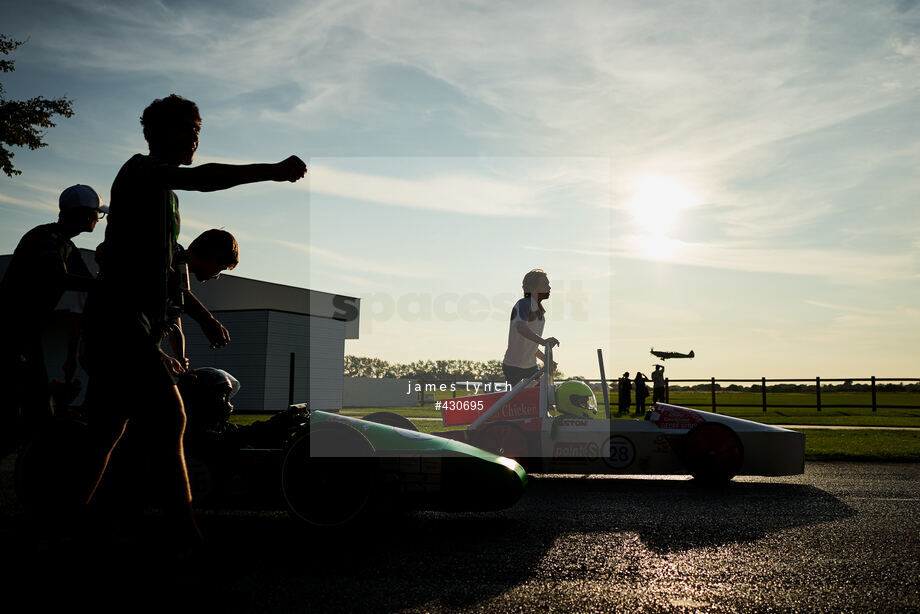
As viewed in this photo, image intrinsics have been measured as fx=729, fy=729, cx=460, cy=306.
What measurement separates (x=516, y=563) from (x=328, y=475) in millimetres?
1359

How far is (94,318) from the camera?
295 centimetres

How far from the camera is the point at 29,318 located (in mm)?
3875

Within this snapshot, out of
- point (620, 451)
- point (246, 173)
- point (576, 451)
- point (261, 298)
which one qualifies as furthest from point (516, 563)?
point (261, 298)

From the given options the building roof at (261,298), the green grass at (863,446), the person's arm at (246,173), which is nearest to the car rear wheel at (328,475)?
the person's arm at (246,173)

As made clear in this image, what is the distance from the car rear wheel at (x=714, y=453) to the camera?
21.6 ft

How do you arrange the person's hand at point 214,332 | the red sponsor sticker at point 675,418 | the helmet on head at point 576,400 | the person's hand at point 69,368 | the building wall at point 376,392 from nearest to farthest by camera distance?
the person's hand at point 214,332
the person's hand at point 69,368
the red sponsor sticker at point 675,418
the helmet on head at point 576,400
the building wall at point 376,392

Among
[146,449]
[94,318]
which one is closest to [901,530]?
[146,449]

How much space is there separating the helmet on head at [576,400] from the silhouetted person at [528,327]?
370 mm

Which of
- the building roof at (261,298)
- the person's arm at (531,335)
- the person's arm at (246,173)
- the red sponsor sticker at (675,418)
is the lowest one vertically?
the red sponsor sticker at (675,418)

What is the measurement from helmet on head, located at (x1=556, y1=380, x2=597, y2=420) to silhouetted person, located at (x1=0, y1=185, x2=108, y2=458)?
4354mm

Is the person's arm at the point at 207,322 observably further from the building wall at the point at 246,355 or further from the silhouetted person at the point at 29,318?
the building wall at the point at 246,355

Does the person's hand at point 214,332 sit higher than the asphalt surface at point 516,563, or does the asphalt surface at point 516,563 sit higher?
the person's hand at point 214,332

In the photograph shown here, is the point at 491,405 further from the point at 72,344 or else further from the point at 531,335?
the point at 72,344

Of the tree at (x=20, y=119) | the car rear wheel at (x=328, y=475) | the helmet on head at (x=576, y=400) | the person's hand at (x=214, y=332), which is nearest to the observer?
the person's hand at (x=214, y=332)
